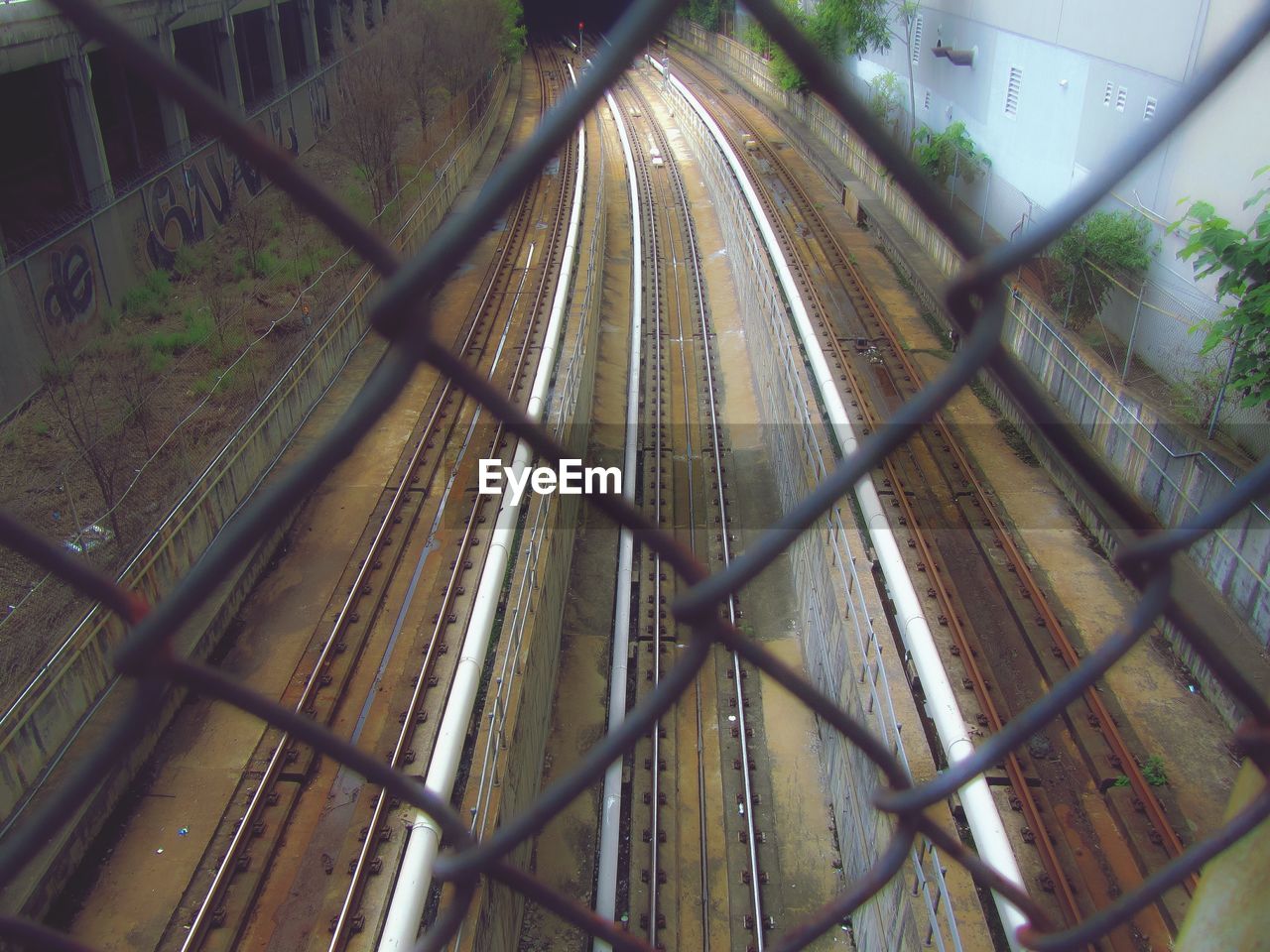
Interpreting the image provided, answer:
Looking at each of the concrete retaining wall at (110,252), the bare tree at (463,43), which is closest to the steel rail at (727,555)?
the bare tree at (463,43)

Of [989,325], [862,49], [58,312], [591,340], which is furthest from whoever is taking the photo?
[862,49]

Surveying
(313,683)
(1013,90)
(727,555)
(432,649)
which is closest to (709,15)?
(1013,90)

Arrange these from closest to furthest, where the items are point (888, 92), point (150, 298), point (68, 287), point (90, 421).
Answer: point (90, 421) → point (68, 287) → point (150, 298) → point (888, 92)

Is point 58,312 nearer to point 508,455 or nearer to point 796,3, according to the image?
point 508,455

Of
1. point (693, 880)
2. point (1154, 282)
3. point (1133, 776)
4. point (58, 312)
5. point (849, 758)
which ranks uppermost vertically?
point (1154, 282)

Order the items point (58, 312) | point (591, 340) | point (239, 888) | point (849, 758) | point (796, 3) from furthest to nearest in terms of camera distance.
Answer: point (796, 3) < point (591, 340) < point (58, 312) < point (849, 758) < point (239, 888)

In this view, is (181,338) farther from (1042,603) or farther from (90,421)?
(1042,603)

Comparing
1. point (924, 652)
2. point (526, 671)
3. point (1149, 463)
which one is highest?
point (1149, 463)

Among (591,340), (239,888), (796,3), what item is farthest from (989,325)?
(796,3)
